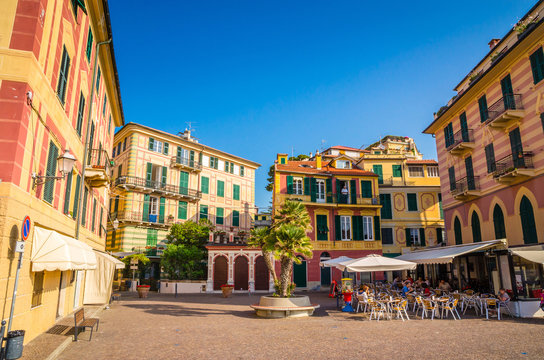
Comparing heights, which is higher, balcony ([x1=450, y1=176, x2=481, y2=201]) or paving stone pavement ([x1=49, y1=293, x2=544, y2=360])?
balcony ([x1=450, y1=176, x2=481, y2=201])

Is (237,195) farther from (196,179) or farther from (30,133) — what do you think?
(30,133)

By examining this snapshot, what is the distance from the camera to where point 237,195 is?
3866 cm

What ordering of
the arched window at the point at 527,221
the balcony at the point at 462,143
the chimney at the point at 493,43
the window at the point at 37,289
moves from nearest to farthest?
1. the window at the point at 37,289
2. the arched window at the point at 527,221
3. the balcony at the point at 462,143
4. the chimney at the point at 493,43

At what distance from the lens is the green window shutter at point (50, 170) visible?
358 inches

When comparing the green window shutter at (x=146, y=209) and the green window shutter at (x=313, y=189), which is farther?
the green window shutter at (x=146, y=209)

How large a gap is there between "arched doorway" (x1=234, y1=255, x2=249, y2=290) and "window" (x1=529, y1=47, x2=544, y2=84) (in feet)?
69.7

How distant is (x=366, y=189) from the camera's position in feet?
104

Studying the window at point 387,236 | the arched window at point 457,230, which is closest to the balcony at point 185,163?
the window at point 387,236

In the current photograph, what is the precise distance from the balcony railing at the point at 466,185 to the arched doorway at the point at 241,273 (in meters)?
15.5

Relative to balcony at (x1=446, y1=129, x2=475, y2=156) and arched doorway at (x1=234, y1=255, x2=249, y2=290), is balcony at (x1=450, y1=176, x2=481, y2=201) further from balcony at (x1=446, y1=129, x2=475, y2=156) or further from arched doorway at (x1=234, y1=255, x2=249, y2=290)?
arched doorway at (x1=234, y1=255, x2=249, y2=290)

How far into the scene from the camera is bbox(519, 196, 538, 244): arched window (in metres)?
15.8

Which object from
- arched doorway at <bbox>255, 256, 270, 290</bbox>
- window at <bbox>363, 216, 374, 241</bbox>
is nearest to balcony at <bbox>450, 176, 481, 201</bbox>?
window at <bbox>363, 216, 374, 241</bbox>

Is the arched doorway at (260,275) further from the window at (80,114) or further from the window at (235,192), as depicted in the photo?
the window at (80,114)

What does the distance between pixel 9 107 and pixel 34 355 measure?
4.97 metres
